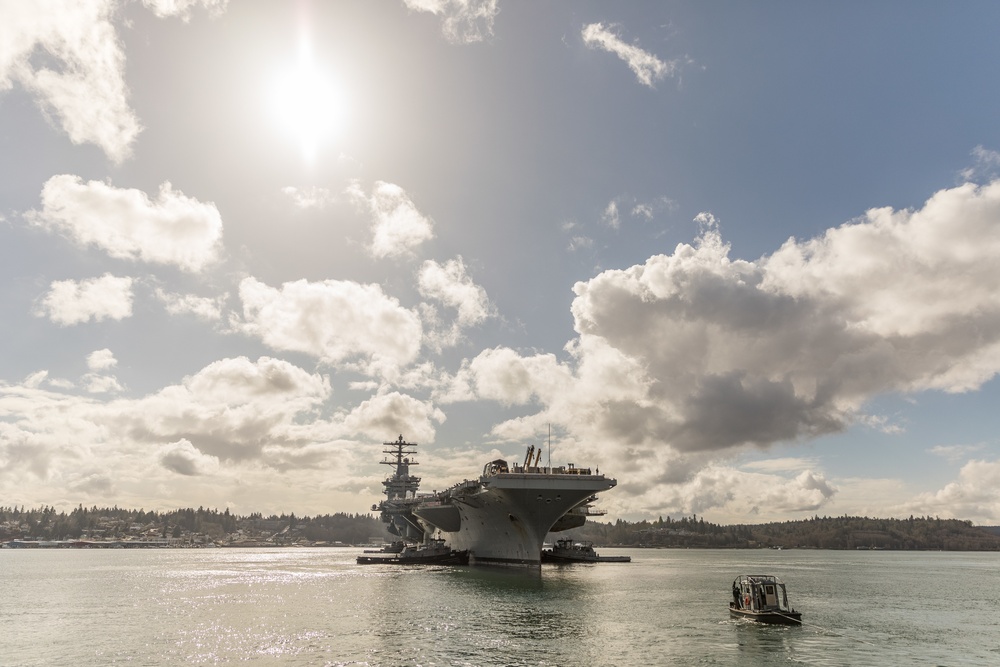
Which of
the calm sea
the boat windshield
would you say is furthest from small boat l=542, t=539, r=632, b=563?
the boat windshield

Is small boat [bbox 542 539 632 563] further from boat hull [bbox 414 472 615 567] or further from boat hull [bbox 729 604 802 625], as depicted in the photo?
boat hull [bbox 729 604 802 625]

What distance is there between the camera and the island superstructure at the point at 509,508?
58.6 meters

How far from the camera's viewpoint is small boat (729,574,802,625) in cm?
3562

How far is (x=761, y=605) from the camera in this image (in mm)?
36531

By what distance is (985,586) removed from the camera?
76.1 meters

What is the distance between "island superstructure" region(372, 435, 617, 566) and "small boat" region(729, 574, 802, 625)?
21.1 meters

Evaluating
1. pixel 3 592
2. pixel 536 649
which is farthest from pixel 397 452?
pixel 536 649

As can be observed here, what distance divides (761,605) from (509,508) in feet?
97.1

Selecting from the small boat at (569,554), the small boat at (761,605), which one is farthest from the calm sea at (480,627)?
the small boat at (569,554)

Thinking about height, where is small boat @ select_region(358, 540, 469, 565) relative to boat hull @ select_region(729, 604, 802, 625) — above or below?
below

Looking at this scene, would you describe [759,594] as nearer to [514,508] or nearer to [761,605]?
[761,605]

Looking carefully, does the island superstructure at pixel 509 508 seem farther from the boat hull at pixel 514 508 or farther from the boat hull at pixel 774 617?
the boat hull at pixel 774 617

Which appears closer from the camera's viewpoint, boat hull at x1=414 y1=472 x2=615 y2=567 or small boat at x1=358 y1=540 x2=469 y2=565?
boat hull at x1=414 y1=472 x2=615 y2=567

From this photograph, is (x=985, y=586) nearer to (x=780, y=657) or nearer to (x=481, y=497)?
(x=481, y=497)
